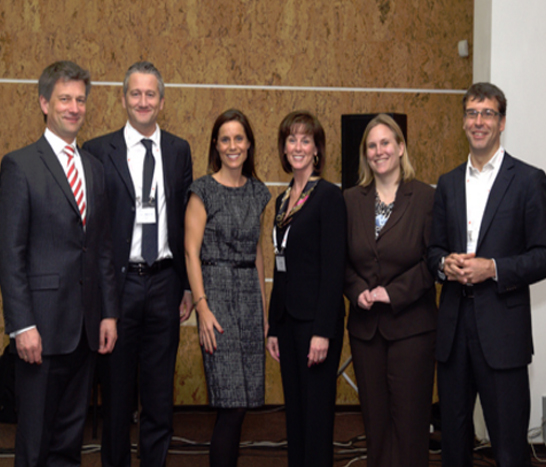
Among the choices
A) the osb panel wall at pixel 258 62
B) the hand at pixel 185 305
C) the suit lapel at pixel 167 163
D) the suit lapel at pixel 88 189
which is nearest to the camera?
the suit lapel at pixel 88 189

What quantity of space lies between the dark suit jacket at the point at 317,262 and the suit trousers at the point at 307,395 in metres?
0.07

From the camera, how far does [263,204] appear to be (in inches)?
108

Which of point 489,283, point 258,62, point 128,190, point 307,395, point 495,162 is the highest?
point 258,62

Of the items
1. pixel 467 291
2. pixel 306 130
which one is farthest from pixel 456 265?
pixel 306 130

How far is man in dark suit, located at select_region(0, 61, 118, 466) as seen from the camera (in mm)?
2164

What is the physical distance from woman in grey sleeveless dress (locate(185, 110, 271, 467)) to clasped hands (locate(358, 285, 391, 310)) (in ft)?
1.55

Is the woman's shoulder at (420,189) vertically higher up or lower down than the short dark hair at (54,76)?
lower down

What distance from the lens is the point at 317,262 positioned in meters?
2.51

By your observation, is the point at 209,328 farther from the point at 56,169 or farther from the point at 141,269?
the point at 56,169

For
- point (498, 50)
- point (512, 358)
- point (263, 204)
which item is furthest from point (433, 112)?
point (512, 358)

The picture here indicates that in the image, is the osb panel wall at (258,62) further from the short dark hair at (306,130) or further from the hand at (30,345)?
the hand at (30,345)

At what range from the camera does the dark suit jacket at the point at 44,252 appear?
2.15 meters

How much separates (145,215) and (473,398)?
162 cm

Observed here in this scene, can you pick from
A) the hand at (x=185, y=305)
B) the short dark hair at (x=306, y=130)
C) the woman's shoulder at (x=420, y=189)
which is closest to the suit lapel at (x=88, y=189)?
the hand at (x=185, y=305)
